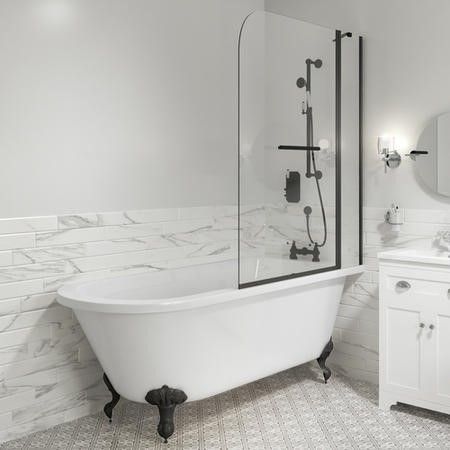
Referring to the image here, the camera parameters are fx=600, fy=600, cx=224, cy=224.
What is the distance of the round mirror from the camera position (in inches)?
142

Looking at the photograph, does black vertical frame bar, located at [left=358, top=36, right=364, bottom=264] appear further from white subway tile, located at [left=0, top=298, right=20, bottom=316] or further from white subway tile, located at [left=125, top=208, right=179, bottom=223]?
Answer: white subway tile, located at [left=0, top=298, right=20, bottom=316]

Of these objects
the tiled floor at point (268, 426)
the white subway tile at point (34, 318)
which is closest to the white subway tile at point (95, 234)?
the white subway tile at point (34, 318)

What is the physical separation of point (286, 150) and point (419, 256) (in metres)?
0.95

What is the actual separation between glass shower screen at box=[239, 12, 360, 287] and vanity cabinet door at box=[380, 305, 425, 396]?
20.7 inches

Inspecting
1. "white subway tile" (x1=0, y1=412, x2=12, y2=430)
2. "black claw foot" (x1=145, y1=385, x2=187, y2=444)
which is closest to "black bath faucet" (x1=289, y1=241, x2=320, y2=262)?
"black claw foot" (x1=145, y1=385, x2=187, y2=444)

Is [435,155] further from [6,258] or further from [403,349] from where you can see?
[6,258]

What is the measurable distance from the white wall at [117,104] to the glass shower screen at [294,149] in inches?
30.6

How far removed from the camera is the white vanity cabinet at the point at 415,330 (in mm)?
3260

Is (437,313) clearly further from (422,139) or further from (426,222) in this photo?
(422,139)

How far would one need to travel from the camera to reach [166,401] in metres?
2.96

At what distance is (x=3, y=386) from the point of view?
3.07 meters

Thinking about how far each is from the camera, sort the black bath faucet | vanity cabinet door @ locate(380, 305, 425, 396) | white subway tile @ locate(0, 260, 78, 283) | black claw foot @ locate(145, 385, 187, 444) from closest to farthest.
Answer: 1. black claw foot @ locate(145, 385, 187, 444)
2. white subway tile @ locate(0, 260, 78, 283)
3. vanity cabinet door @ locate(380, 305, 425, 396)
4. the black bath faucet

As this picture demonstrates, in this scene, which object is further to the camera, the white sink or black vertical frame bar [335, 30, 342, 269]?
black vertical frame bar [335, 30, 342, 269]

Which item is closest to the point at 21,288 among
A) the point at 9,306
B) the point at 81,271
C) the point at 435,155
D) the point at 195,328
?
the point at 9,306
